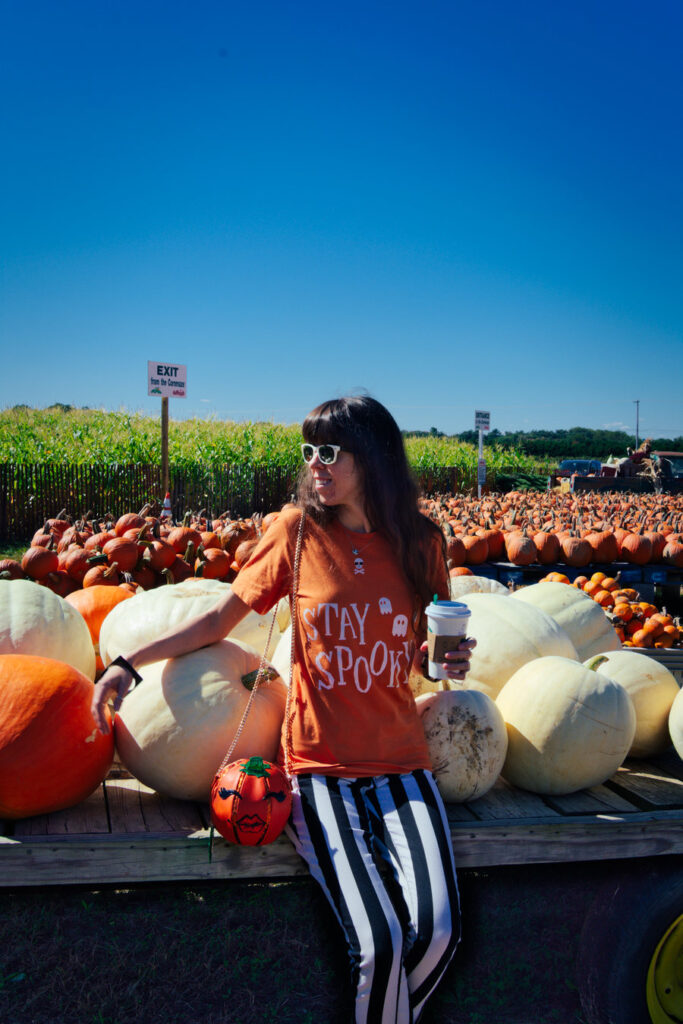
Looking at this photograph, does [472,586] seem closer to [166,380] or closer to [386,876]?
[386,876]

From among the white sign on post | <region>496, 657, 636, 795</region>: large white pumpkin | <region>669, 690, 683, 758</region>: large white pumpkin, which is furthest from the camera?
the white sign on post

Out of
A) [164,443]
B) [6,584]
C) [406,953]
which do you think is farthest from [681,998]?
[164,443]

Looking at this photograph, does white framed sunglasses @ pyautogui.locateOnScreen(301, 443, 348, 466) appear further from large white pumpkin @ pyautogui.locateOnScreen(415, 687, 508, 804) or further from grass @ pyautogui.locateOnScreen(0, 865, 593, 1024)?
grass @ pyautogui.locateOnScreen(0, 865, 593, 1024)

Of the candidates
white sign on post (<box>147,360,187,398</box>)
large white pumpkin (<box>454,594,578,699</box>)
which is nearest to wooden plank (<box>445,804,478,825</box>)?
large white pumpkin (<box>454,594,578,699</box>)

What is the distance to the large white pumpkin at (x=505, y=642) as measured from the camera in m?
2.85

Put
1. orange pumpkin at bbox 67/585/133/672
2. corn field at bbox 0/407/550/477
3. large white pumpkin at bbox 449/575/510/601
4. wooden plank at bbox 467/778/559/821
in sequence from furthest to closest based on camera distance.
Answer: corn field at bbox 0/407/550/477, large white pumpkin at bbox 449/575/510/601, orange pumpkin at bbox 67/585/133/672, wooden plank at bbox 467/778/559/821

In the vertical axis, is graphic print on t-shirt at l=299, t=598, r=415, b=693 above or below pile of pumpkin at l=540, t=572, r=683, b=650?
above

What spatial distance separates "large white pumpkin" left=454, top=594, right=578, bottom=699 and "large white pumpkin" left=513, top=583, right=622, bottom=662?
462mm

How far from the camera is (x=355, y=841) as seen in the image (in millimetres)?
1924

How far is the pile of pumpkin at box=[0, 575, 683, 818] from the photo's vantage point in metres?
2.10

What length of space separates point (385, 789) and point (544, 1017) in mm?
1015

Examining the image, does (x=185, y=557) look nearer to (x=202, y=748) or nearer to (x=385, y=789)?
(x=202, y=748)

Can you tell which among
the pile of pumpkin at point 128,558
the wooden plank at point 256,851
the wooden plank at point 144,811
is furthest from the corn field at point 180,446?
A: the wooden plank at point 256,851

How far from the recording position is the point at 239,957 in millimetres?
2537
